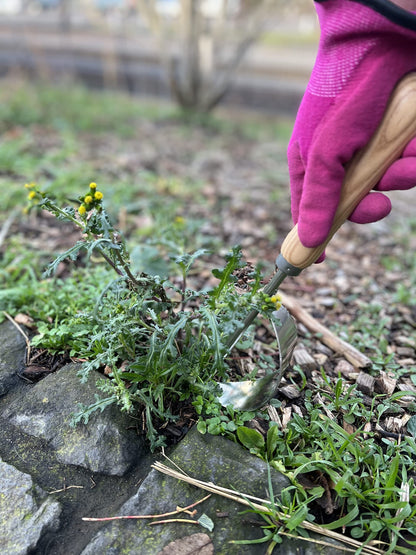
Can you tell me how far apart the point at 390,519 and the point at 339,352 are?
0.89 m

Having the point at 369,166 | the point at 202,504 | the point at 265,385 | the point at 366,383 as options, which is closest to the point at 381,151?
the point at 369,166

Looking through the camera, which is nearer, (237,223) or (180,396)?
(180,396)

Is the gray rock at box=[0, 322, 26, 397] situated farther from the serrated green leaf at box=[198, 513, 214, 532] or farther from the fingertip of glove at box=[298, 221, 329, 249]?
the fingertip of glove at box=[298, 221, 329, 249]

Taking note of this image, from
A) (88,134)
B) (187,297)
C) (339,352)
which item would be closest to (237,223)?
(339,352)

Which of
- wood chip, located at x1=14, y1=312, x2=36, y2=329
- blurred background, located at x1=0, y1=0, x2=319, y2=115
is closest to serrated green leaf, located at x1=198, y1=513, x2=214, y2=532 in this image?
wood chip, located at x1=14, y1=312, x2=36, y2=329

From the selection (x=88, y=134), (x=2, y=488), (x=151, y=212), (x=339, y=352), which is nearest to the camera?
(x=2, y=488)

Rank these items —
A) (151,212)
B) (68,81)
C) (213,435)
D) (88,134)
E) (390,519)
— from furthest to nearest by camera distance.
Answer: (68,81) < (88,134) < (151,212) < (213,435) < (390,519)

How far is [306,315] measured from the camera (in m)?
2.46

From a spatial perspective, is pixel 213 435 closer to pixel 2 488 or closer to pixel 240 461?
pixel 240 461

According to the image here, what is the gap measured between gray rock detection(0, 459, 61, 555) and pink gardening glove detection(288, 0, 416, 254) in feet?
3.94

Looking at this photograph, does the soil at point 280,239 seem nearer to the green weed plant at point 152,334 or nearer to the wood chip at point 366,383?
the wood chip at point 366,383

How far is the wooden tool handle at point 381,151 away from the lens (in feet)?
4.13

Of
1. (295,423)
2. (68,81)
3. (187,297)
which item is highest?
(187,297)

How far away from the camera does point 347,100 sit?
126 centimetres
